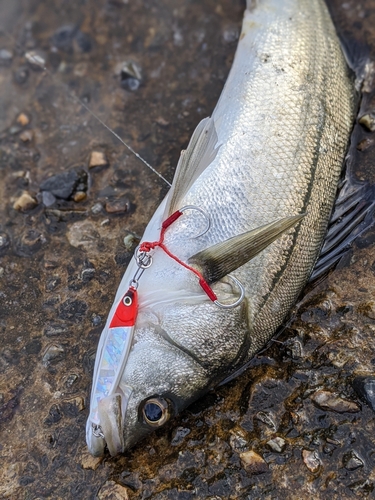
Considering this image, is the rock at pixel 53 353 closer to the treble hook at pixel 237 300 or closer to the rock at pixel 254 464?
the treble hook at pixel 237 300

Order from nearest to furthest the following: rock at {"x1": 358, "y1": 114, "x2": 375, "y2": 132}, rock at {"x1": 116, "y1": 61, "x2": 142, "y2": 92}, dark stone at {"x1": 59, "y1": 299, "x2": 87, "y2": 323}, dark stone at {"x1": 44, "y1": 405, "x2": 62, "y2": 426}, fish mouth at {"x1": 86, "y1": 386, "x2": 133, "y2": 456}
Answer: fish mouth at {"x1": 86, "y1": 386, "x2": 133, "y2": 456}, dark stone at {"x1": 44, "y1": 405, "x2": 62, "y2": 426}, dark stone at {"x1": 59, "y1": 299, "x2": 87, "y2": 323}, rock at {"x1": 358, "y1": 114, "x2": 375, "y2": 132}, rock at {"x1": 116, "y1": 61, "x2": 142, "y2": 92}

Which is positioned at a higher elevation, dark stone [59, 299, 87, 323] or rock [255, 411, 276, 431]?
rock [255, 411, 276, 431]

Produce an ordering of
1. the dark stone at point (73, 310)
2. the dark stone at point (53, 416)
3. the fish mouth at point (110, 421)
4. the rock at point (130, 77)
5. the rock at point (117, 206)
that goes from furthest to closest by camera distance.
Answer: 1. the rock at point (130, 77)
2. the rock at point (117, 206)
3. the dark stone at point (73, 310)
4. the dark stone at point (53, 416)
5. the fish mouth at point (110, 421)

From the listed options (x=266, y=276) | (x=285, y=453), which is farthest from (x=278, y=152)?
(x=285, y=453)

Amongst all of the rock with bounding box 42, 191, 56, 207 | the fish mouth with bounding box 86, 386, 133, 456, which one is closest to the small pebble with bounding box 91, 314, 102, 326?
the fish mouth with bounding box 86, 386, 133, 456

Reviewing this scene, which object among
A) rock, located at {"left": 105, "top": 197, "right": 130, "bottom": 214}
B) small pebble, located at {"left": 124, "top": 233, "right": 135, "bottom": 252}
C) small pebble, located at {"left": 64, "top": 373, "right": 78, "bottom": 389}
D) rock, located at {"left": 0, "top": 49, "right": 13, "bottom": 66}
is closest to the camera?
small pebble, located at {"left": 64, "top": 373, "right": 78, "bottom": 389}

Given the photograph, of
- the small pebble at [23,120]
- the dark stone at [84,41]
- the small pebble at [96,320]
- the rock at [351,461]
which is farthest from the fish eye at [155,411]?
the dark stone at [84,41]

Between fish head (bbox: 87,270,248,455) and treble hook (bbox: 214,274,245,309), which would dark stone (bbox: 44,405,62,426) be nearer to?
fish head (bbox: 87,270,248,455)
